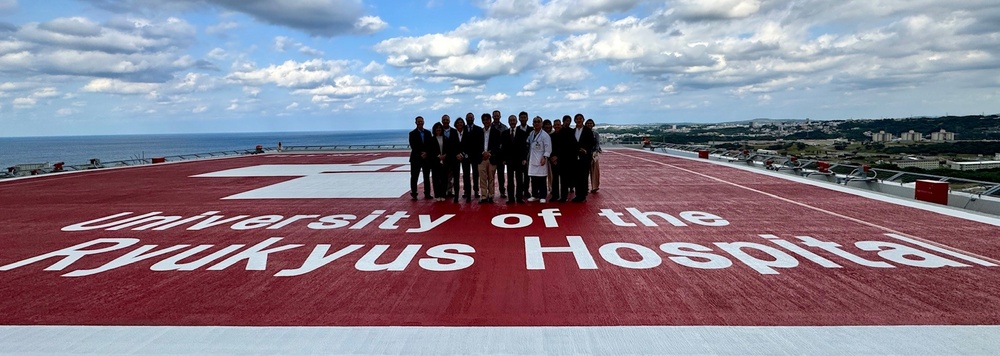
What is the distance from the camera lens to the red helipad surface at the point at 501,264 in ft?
16.0

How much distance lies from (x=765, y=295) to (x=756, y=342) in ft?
4.11

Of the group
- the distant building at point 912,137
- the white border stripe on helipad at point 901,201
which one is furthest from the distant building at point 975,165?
the distant building at point 912,137

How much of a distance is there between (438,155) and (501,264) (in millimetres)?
5735

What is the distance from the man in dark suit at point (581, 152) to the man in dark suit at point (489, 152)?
1.46 meters

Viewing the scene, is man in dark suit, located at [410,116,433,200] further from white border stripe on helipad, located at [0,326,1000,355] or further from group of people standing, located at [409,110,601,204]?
white border stripe on helipad, located at [0,326,1000,355]

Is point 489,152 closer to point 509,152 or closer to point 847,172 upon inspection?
point 509,152

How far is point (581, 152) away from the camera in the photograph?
1168 cm

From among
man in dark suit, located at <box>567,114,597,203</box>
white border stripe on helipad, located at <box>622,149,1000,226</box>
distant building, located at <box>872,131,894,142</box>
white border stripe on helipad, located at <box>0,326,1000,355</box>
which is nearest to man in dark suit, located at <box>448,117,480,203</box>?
man in dark suit, located at <box>567,114,597,203</box>

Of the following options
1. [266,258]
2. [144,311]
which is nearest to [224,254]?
[266,258]

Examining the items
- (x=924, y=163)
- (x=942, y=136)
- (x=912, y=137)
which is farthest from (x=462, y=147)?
(x=912, y=137)

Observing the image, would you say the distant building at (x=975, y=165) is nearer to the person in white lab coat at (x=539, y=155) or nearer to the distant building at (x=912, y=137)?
the person in white lab coat at (x=539, y=155)

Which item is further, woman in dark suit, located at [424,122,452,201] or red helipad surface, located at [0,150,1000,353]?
woman in dark suit, located at [424,122,452,201]

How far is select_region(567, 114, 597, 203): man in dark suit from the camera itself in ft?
38.3

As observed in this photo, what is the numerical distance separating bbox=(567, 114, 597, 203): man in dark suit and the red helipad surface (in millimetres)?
389
